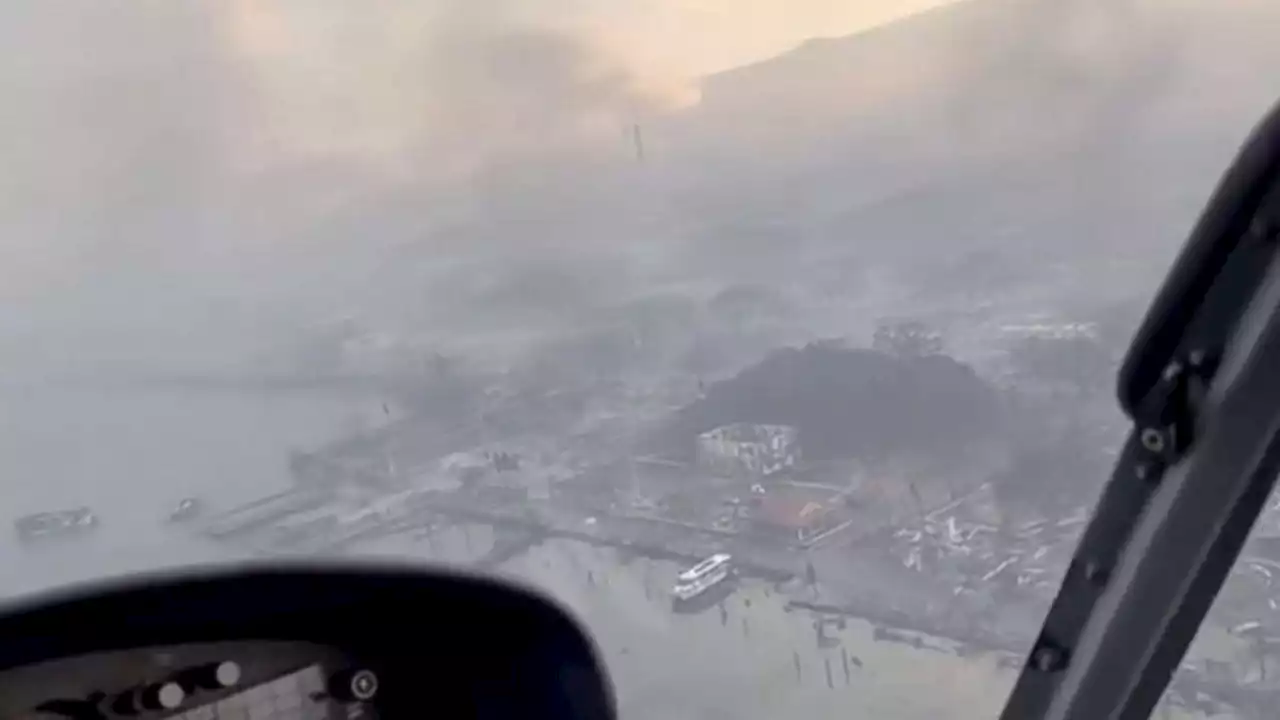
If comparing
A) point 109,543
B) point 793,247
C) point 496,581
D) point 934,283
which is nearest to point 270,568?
point 496,581

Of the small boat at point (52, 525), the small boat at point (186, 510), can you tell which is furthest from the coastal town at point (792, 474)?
the small boat at point (52, 525)

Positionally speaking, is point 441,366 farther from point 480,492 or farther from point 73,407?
point 73,407

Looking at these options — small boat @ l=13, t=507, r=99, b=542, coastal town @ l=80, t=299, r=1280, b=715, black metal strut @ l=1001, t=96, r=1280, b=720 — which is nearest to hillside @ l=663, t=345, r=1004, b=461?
coastal town @ l=80, t=299, r=1280, b=715

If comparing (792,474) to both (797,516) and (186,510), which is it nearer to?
(797,516)

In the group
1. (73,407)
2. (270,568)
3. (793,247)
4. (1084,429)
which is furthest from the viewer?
(793,247)

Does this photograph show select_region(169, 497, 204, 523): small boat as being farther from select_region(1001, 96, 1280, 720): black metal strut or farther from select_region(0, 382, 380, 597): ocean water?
select_region(1001, 96, 1280, 720): black metal strut

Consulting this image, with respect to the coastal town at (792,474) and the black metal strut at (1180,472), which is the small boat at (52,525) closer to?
the coastal town at (792,474)
